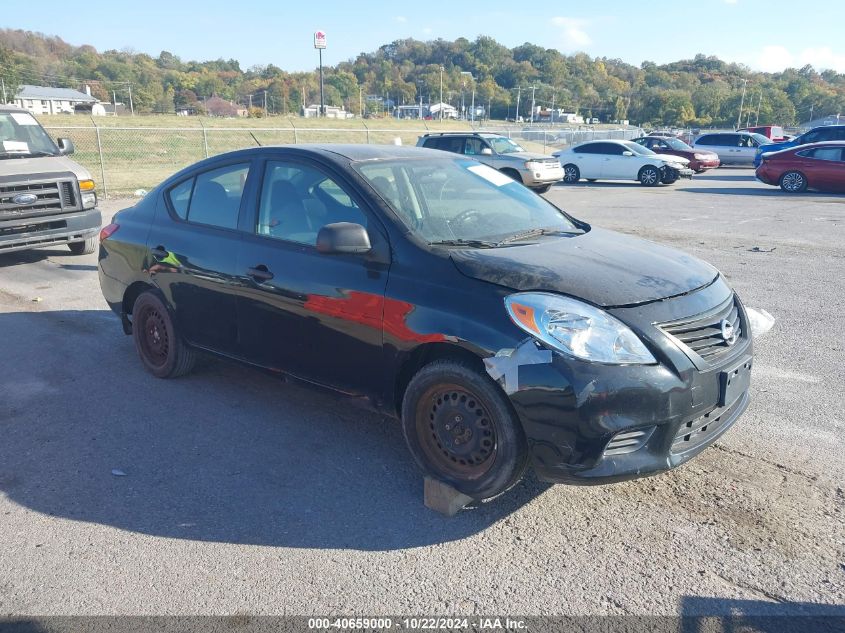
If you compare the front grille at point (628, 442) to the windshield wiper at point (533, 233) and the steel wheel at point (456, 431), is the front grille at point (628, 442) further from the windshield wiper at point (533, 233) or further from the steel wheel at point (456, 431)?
the windshield wiper at point (533, 233)

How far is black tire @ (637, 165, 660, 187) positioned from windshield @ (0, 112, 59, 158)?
710 inches

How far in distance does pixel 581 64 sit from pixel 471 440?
556 ft

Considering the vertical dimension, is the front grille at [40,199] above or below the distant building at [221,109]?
below

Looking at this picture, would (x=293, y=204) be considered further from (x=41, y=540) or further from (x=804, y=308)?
(x=804, y=308)

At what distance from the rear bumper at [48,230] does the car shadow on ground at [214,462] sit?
395cm

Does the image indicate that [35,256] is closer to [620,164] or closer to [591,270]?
[591,270]

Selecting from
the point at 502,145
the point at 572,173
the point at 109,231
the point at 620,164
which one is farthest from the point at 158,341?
the point at 572,173

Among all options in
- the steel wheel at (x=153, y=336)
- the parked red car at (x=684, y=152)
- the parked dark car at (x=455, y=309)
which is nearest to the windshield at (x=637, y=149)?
the parked red car at (x=684, y=152)

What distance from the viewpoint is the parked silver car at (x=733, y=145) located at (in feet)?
99.7

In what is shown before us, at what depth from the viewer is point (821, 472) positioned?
12.4ft

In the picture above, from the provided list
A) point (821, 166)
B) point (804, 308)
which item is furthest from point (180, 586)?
point (821, 166)

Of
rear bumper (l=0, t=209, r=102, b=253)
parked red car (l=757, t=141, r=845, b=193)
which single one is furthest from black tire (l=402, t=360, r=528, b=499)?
parked red car (l=757, t=141, r=845, b=193)

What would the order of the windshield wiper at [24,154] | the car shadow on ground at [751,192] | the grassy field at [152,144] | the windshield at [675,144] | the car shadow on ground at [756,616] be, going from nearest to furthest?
1. the car shadow on ground at [756,616]
2. the windshield wiper at [24,154]
3. the car shadow on ground at [751,192]
4. the grassy field at [152,144]
5. the windshield at [675,144]

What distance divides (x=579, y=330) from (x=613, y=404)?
358mm
